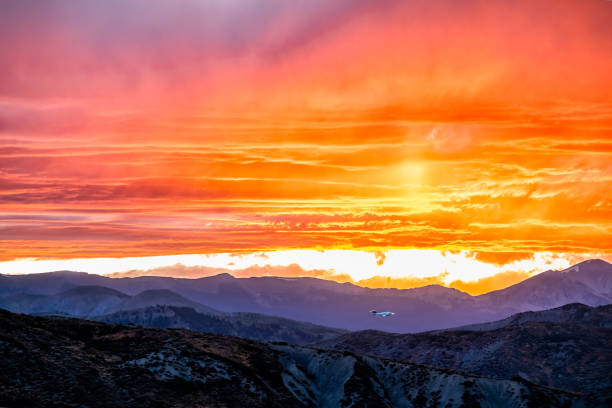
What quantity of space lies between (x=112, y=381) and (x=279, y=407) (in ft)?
131

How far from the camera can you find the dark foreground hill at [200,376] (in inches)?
4803

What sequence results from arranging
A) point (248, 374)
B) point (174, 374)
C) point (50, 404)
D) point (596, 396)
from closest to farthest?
point (50, 404) → point (174, 374) → point (248, 374) → point (596, 396)

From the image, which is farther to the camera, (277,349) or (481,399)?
(277,349)

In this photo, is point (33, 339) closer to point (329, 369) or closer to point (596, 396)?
point (329, 369)

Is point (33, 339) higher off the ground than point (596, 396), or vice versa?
point (33, 339)

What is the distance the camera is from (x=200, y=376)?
150 metres

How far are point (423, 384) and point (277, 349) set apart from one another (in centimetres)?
4357

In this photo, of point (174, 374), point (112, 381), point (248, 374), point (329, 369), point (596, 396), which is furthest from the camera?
point (329, 369)

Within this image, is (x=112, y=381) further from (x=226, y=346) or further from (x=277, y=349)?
(x=277, y=349)

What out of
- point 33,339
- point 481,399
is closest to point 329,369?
point 481,399

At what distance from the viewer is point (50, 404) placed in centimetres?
11138

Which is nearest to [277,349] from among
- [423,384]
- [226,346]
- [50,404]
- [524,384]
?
[226,346]

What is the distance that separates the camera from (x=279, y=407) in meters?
148

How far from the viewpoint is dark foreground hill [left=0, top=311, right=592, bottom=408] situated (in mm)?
122000
